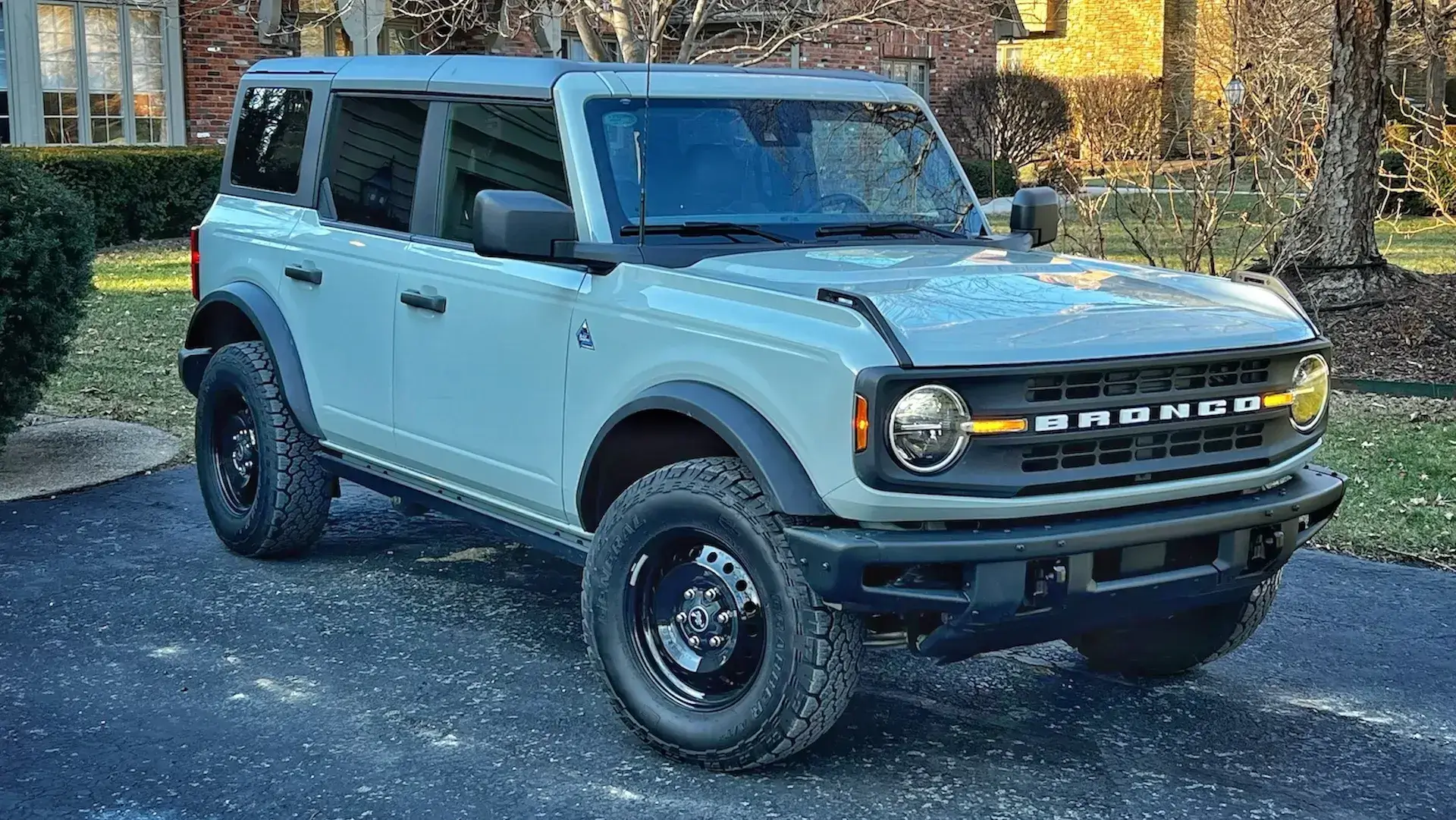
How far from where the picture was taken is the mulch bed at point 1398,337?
1130cm

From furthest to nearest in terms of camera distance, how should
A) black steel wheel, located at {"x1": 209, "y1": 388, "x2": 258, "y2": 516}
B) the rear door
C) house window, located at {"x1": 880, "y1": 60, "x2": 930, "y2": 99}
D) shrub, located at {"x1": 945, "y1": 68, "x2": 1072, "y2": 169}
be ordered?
1. house window, located at {"x1": 880, "y1": 60, "x2": 930, "y2": 99}
2. shrub, located at {"x1": 945, "y1": 68, "x2": 1072, "y2": 169}
3. black steel wheel, located at {"x1": 209, "y1": 388, "x2": 258, "y2": 516}
4. the rear door

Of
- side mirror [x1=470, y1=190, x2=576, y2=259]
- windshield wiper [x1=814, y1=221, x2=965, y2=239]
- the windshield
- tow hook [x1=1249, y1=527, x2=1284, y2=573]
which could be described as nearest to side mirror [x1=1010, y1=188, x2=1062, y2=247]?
the windshield

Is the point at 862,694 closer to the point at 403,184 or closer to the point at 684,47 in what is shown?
the point at 403,184

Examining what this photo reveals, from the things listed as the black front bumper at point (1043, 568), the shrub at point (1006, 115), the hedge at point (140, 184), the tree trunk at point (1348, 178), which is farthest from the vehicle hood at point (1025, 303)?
A: the shrub at point (1006, 115)

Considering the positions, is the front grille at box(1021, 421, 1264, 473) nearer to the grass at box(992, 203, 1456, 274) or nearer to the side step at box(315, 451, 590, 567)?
the side step at box(315, 451, 590, 567)

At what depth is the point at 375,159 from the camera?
5.93 meters

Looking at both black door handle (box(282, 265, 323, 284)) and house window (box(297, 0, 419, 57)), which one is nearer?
black door handle (box(282, 265, 323, 284))

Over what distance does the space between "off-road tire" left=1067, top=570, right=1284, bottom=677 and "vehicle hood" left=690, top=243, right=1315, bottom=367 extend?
2.97 feet

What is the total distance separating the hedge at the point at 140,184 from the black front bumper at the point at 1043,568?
50.1 feet

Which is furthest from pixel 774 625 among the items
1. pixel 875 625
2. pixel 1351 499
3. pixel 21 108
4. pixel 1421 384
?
pixel 21 108

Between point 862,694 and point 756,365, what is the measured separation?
1409mm

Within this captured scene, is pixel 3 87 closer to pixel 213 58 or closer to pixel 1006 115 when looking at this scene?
pixel 213 58

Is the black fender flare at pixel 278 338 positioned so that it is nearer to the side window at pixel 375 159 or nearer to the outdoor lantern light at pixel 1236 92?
the side window at pixel 375 159

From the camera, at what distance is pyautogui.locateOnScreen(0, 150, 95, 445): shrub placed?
751 centimetres
